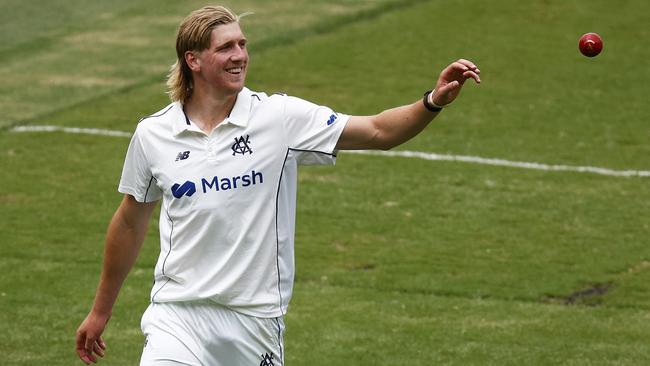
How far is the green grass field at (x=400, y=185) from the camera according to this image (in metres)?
10.7

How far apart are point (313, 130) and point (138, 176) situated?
35.9 inches

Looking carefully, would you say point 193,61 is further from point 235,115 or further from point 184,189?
point 184,189

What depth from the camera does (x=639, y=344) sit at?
33.9 feet

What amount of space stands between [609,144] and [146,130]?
1080 cm

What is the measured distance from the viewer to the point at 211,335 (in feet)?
21.7

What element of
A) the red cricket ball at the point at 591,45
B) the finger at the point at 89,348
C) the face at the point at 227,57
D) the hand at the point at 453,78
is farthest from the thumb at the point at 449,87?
the finger at the point at 89,348

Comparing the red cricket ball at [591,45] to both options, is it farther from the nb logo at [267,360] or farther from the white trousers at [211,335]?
the nb logo at [267,360]

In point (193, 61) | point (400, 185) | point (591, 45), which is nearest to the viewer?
point (193, 61)

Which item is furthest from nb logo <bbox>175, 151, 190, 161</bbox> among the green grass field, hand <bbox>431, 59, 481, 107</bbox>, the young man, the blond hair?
the green grass field

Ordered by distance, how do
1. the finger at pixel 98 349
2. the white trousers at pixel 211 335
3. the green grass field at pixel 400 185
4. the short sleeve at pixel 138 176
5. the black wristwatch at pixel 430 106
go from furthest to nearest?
the green grass field at pixel 400 185
the finger at pixel 98 349
the short sleeve at pixel 138 176
the white trousers at pixel 211 335
the black wristwatch at pixel 430 106

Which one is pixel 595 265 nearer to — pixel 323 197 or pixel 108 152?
pixel 323 197

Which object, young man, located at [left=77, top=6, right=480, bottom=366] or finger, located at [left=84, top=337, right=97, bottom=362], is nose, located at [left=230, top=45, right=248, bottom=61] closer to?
young man, located at [left=77, top=6, right=480, bottom=366]

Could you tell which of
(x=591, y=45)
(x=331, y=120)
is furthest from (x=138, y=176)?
(x=591, y=45)

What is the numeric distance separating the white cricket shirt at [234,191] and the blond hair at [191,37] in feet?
0.44
